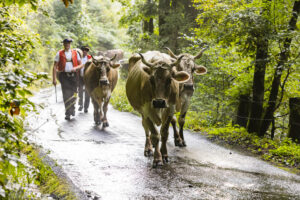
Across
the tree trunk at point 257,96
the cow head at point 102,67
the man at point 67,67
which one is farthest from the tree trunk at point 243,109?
the man at point 67,67

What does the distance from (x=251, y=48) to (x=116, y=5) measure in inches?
1366

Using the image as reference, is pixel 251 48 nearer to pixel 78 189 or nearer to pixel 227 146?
pixel 227 146

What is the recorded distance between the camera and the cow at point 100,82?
10.2m

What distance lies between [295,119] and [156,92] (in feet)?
15.0

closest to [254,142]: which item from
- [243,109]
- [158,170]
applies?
[243,109]

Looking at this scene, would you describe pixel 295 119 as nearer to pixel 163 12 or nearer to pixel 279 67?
pixel 279 67

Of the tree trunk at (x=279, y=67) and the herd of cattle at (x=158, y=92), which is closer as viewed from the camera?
the herd of cattle at (x=158, y=92)

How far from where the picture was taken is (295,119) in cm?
852

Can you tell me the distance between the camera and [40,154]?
660 cm

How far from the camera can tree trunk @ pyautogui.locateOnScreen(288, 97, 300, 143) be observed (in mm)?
8461

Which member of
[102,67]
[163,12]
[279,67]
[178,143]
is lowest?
[178,143]

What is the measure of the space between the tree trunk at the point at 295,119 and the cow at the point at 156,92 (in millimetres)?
3625

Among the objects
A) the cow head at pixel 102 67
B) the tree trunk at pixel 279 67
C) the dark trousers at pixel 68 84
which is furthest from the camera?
the dark trousers at pixel 68 84

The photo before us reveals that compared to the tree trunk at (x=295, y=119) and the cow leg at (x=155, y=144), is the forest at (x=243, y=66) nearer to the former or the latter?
the tree trunk at (x=295, y=119)
